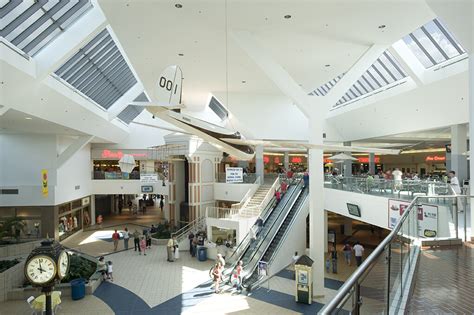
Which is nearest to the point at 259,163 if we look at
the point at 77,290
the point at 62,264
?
the point at 77,290

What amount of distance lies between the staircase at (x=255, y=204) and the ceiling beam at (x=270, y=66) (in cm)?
862

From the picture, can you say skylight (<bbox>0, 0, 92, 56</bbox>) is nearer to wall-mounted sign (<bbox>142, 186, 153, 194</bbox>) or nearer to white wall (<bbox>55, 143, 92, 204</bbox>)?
white wall (<bbox>55, 143, 92, 204</bbox>)

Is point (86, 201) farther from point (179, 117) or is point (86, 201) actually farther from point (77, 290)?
point (179, 117)

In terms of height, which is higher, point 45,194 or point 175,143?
point 175,143

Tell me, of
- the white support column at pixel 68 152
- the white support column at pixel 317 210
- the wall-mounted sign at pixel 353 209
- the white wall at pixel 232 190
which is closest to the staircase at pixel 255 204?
the white wall at pixel 232 190

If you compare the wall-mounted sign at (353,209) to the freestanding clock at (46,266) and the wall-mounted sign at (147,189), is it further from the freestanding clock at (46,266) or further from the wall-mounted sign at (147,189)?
the wall-mounted sign at (147,189)

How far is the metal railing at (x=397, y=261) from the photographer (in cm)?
187

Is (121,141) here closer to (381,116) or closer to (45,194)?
(45,194)

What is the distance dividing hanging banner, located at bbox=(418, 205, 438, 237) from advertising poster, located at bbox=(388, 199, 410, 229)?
4.56 m

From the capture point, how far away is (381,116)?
1931cm

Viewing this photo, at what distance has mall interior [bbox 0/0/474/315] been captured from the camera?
26.0 feet

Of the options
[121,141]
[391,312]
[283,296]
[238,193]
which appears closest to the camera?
[391,312]

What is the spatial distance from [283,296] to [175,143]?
15.1 metres

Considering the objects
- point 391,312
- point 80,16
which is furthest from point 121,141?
point 391,312
